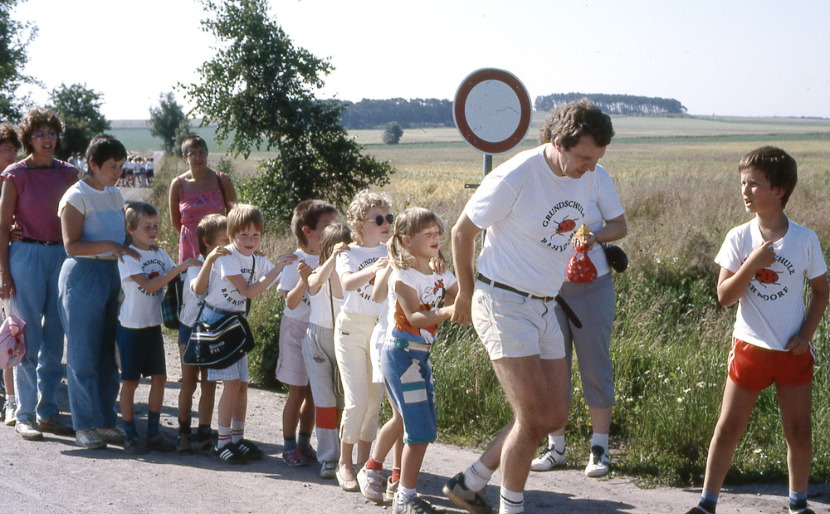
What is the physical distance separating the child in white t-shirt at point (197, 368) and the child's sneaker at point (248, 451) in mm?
275

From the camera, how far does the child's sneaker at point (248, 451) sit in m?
5.38

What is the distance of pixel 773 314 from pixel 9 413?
16.7 feet

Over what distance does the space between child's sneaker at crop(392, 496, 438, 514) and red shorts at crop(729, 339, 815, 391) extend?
1.60 metres

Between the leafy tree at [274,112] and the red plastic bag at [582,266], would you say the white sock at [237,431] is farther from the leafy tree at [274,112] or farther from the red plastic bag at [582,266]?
the leafy tree at [274,112]

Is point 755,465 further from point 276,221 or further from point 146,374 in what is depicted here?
point 276,221

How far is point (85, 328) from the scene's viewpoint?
5.77 m

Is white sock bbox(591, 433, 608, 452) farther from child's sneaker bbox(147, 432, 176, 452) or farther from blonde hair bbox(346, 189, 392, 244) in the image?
child's sneaker bbox(147, 432, 176, 452)

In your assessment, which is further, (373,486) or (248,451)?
(248,451)

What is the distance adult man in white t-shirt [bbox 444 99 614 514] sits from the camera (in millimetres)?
3939

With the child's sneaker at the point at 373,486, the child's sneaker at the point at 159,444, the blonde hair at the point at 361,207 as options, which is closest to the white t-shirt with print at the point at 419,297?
the blonde hair at the point at 361,207

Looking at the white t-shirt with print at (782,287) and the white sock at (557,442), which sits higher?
the white t-shirt with print at (782,287)

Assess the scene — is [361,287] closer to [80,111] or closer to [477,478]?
[477,478]

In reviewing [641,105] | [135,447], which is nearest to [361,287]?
[135,447]

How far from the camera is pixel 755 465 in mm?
4926
